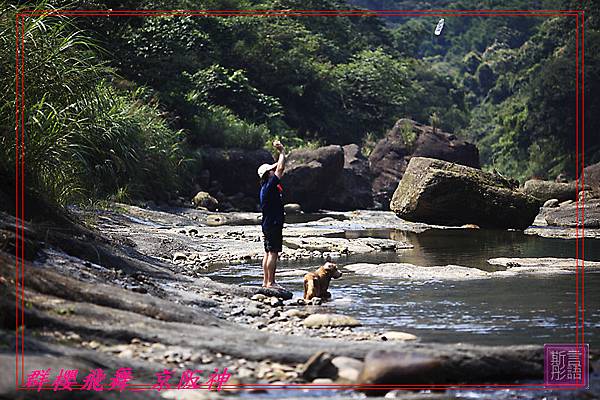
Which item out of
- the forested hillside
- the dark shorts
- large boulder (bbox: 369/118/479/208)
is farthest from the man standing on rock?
large boulder (bbox: 369/118/479/208)

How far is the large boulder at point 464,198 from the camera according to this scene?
20.0 meters

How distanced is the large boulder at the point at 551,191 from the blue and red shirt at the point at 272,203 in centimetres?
1950

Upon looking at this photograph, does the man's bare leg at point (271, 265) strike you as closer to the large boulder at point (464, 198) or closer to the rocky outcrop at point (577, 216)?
the large boulder at point (464, 198)

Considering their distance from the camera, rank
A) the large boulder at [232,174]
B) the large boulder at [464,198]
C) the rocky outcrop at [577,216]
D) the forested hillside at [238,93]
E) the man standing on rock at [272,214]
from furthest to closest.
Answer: the large boulder at [232,174], the rocky outcrop at [577,216], the large boulder at [464,198], the forested hillside at [238,93], the man standing on rock at [272,214]

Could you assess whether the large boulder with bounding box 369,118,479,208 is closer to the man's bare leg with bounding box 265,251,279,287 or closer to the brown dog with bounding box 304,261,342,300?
the man's bare leg with bounding box 265,251,279,287

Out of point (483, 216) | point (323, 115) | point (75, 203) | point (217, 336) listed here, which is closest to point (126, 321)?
point (217, 336)

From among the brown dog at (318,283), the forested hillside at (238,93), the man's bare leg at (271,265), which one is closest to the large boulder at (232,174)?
the forested hillside at (238,93)

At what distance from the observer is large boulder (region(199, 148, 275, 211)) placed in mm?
28312

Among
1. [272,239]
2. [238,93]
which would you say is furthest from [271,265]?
[238,93]

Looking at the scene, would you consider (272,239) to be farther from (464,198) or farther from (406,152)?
(406,152)

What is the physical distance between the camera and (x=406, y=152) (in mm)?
34031

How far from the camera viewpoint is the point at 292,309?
8.85m

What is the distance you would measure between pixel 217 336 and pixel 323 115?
37112mm

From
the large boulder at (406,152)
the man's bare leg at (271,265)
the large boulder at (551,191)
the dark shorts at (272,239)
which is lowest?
the man's bare leg at (271,265)
